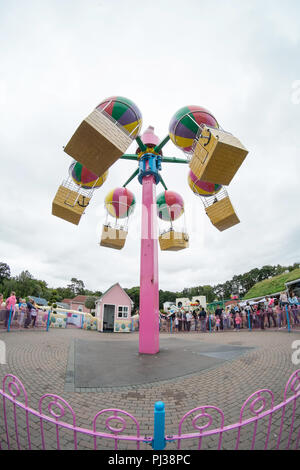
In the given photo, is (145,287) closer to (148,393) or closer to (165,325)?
(148,393)

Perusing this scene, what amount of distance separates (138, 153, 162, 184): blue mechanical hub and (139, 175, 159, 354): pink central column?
0.55 meters

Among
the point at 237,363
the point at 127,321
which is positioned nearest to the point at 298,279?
the point at 127,321

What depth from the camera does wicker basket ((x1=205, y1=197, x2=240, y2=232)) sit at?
7.20 meters

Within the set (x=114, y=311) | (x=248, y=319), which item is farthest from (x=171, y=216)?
(x=114, y=311)

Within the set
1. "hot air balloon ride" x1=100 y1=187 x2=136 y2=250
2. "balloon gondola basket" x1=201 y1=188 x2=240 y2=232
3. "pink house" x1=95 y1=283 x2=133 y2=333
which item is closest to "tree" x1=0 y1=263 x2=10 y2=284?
"pink house" x1=95 y1=283 x2=133 y2=333

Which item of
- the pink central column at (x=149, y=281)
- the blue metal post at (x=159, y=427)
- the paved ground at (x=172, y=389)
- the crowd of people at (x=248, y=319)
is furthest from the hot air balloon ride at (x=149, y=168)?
the crowd of people at (x=248, y=319)

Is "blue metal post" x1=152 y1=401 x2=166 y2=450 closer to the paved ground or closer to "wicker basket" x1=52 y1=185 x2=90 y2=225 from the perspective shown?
the paved ground

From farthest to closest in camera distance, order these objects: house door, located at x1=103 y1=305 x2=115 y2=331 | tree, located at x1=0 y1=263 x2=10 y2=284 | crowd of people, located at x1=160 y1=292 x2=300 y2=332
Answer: tree, located at x1=0 y1=263 x2=10 y2=284, house door, located at x1=103 y1=305 x2=115 y2=331, crowd of people, located at x1=160 y1=292 x2=300 y2=332

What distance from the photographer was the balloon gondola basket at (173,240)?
29.2 feet

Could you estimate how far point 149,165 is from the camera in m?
7.75

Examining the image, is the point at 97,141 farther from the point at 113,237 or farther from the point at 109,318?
the point at 109,318

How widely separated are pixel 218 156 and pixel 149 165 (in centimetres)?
355

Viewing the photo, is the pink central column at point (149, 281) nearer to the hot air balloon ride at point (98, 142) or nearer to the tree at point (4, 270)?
the hot air balloon ride at point (98, 142)
